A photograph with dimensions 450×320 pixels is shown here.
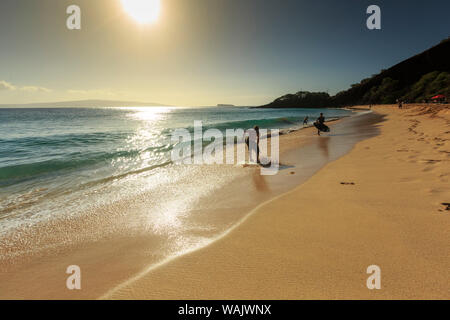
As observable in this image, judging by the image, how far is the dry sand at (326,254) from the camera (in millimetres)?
2246

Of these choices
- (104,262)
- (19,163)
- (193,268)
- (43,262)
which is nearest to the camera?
(193,268)

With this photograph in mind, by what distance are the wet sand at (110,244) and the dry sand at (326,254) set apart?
43 cm

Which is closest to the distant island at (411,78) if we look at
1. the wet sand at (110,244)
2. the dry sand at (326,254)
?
the dry sand at (326,254)

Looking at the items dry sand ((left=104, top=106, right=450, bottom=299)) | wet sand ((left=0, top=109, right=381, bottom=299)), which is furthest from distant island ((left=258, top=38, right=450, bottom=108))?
wet sand ((left=0, top=109, right=381, bottom=299))

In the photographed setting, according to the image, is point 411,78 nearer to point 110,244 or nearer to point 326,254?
point 326,254

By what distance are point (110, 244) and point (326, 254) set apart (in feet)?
12.0

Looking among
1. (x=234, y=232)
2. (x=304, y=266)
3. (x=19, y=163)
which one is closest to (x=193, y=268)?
(x=234, y=232)

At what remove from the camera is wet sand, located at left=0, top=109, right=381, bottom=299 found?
2.88 m

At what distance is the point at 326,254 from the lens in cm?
280

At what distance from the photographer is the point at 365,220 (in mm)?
3635

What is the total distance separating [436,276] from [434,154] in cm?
738

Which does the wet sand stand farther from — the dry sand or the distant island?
the distant island

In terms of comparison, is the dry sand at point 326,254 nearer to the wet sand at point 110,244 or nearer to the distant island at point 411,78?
the wet sand at point 110,244
